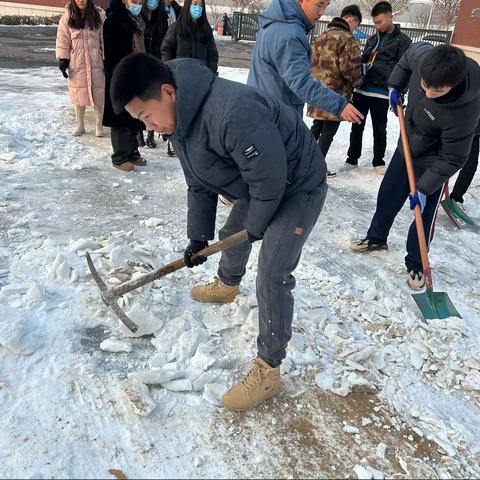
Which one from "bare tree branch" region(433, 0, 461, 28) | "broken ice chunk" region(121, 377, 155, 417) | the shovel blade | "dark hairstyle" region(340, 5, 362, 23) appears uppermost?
"bare tree branch" region(433, 0, 461, 28)

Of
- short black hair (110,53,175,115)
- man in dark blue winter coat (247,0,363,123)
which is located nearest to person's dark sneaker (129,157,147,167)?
man in dark blue winter coat (247,0,363,123)

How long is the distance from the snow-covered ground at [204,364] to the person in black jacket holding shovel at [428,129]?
0.29m

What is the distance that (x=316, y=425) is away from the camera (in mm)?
2123

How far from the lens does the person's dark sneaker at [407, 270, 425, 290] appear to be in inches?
128

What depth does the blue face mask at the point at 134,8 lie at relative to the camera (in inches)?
180

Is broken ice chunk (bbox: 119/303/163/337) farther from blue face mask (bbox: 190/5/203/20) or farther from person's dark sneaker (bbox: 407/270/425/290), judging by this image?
blue face mask (bbox: 190/5/203/20)

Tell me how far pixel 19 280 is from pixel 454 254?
341cm

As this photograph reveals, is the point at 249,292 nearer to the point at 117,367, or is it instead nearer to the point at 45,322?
the point at 117,367

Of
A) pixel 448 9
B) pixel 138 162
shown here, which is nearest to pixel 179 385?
pixel 138 162

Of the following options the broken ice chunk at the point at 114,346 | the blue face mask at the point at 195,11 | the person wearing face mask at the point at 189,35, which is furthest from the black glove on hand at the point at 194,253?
the blue face mask at the point at 195,11

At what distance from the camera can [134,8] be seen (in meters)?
4.59

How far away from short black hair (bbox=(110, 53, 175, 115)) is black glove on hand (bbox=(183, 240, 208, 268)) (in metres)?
0.97

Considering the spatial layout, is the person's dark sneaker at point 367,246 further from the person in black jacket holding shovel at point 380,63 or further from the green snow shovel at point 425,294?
the person in black jacket holding shovel at point 380,63

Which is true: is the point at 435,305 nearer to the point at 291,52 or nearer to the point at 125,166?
the point at 291,52
